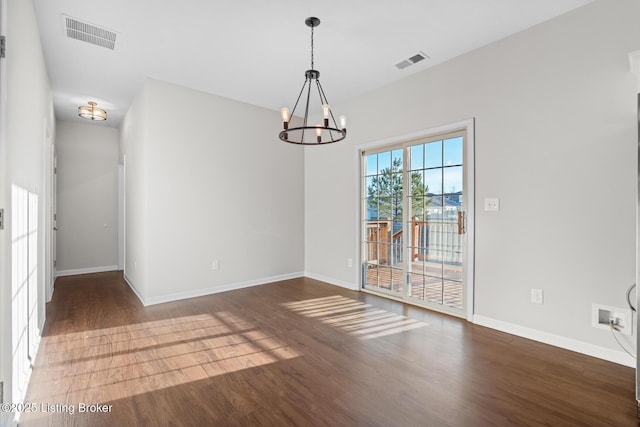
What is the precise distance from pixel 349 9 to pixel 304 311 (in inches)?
124

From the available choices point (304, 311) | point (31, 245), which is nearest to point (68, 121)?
point (31, 245)

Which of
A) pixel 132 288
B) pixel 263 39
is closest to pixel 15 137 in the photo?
pixel 263 39

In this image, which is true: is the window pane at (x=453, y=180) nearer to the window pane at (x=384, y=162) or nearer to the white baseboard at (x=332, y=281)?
the window pane at (x=384, y=162)

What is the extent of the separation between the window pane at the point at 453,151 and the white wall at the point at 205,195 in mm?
2661

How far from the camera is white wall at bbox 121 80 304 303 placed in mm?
4035

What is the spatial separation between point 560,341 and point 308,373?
2230 mm

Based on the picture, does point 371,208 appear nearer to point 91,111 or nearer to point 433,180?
point 433,180

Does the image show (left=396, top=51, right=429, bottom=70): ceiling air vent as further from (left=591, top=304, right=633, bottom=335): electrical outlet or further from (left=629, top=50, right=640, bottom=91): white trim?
(left=591, top=304, right=633, bottom=335): electrical outlet

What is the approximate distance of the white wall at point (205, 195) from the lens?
13.2 ft

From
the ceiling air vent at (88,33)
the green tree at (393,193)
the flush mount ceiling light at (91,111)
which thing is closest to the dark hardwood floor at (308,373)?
the green tree at (393,193)

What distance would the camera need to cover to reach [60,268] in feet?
18.6

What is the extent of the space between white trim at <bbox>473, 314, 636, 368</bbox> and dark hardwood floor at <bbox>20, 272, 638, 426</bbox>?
0.08 meters

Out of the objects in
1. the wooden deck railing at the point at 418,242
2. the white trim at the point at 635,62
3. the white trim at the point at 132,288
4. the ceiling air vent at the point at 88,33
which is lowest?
the white trim at the point at 132,288

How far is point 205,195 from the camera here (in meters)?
4.46
